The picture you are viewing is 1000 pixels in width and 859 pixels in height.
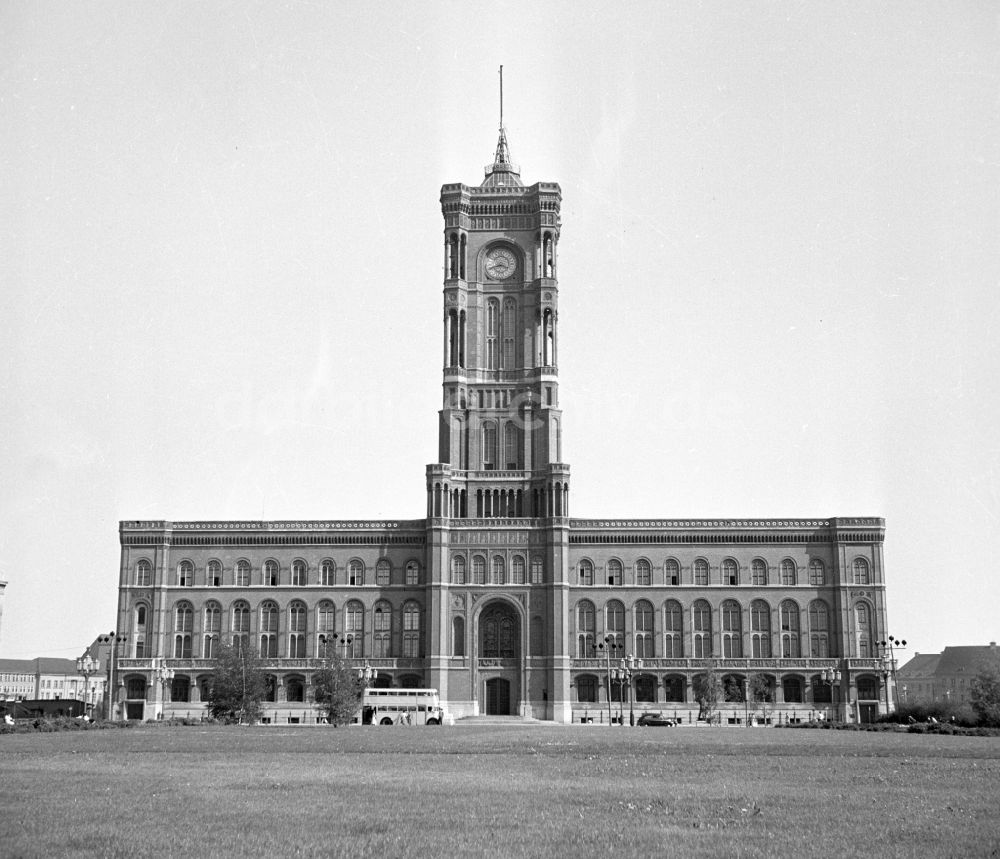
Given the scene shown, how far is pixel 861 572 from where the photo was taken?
10900cm

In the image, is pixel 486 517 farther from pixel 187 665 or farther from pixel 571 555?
pixel 187 665

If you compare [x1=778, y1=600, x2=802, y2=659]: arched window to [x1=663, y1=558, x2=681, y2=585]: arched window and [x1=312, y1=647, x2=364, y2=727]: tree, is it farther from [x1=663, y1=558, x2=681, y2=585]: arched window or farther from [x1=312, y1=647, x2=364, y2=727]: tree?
[x1=312, y1=647, x2=364, y2=727]: tree

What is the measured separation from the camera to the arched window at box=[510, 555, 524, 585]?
357 feet

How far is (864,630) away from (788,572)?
26.1ft

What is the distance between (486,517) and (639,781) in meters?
83.1

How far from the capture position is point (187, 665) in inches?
4286

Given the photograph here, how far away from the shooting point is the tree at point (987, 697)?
65.0 meters

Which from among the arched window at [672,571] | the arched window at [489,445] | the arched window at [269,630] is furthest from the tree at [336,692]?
the arched window at [672,571]

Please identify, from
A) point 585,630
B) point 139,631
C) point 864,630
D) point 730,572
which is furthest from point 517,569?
point 139,631

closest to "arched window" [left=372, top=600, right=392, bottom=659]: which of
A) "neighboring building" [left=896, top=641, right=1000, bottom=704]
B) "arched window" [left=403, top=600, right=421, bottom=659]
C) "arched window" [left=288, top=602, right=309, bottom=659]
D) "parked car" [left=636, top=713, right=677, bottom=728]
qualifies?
"arched window" [left=403, top=600, right=421, bottom=659]

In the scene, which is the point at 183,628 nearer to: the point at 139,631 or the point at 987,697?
the point at 139,631

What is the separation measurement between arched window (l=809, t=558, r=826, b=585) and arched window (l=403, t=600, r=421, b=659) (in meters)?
34.5

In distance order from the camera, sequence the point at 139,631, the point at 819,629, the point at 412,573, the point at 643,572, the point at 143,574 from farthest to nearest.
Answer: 1. the point at 143,574
2. the point at 412,573
3. the point at 139,631
4. the point at 643,572
5. the point at 819,629

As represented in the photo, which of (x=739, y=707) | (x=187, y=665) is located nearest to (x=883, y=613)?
(x=739, y=707)
